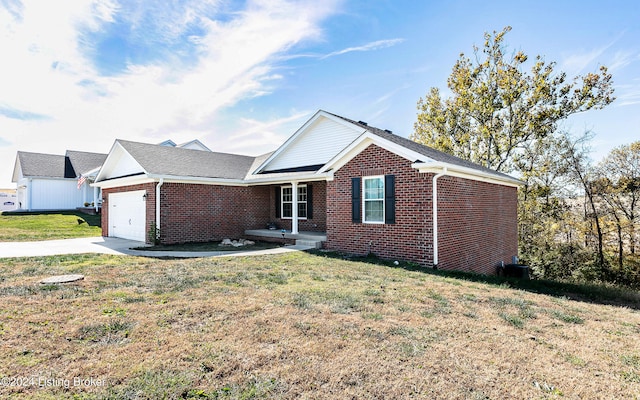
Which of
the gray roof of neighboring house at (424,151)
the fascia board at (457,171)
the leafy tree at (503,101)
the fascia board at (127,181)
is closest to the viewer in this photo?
the fascia board at (457,171)

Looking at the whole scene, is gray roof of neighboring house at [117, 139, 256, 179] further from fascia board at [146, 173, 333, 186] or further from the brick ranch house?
fascia board at [146, 173, 333, 186]

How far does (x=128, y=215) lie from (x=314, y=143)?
8.91m

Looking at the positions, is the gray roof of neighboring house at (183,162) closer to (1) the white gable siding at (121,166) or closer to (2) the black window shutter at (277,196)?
(1) the white gable siding at (121,166)

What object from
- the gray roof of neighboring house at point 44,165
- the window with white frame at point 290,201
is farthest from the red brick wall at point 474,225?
the gray roof of neighboring house at point 44,165

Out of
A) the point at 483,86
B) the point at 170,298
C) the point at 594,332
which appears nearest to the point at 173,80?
the point at 170,298

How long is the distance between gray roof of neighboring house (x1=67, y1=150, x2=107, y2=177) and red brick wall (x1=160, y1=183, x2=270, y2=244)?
67.6 ft

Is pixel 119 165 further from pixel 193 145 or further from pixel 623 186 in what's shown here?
pixel 623 186

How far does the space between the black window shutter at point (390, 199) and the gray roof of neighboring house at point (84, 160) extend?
2860 cm

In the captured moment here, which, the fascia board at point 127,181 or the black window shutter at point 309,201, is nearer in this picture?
the fascia board at point 127,181

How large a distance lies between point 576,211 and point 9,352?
24.0m

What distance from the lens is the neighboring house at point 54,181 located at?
28062mm

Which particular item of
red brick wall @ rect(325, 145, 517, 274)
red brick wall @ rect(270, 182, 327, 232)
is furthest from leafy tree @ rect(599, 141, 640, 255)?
red brick wall @ rect(270, 182, 327, 232)

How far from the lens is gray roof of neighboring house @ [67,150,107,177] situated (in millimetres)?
29820

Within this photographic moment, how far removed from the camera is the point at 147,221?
46.1 ft
